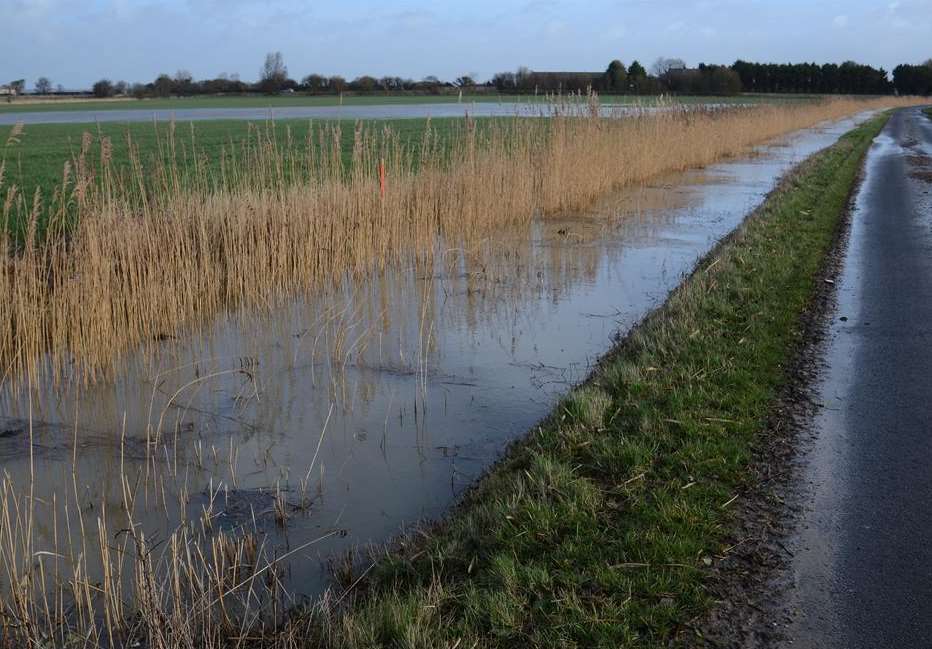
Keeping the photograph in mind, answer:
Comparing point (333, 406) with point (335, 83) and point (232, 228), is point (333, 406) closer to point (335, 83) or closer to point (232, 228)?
point (232, 228)

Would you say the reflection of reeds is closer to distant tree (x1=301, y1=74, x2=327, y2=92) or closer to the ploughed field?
the ploughed field

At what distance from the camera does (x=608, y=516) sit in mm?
3869

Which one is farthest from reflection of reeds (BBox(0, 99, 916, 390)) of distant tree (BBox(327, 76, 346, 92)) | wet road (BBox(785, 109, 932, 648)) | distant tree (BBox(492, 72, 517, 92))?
distant tree (BBox(327, 76, 346, 92))

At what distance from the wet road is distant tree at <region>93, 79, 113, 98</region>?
117m

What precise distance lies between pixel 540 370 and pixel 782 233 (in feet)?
19.3

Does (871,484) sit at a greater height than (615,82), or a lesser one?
lesser

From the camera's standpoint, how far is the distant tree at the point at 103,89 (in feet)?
355

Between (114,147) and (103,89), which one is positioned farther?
(103,89)

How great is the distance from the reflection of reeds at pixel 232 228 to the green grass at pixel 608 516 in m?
3.98

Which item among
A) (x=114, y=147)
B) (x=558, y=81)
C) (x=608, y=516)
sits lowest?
(x=608, y=516)

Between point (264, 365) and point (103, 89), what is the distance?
4578 inches

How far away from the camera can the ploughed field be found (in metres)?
3.86

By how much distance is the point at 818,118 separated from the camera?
5062cm

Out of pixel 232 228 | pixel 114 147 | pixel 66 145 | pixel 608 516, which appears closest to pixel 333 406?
pixel 608 516
